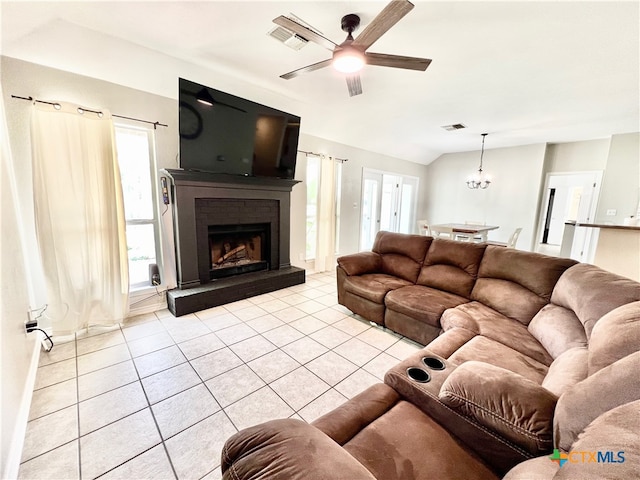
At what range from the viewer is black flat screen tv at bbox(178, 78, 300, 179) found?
8.81 ft

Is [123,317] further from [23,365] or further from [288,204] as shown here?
[288,204]

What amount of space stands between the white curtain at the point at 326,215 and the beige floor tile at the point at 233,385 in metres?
2.88

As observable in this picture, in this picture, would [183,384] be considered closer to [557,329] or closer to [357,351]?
[357,351]

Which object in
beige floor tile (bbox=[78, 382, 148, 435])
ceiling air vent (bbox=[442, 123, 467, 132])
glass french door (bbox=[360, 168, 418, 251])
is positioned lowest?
beige floor tile (bbox=[78, 382, 148, 435])

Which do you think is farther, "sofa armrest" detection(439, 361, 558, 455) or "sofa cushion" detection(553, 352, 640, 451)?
"sofa armrest" detection(439, 361, 558, 455)

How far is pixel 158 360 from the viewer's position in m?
2.13

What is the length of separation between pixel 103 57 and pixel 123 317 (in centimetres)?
251

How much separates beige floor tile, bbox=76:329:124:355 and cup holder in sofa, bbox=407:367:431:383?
2603 mm

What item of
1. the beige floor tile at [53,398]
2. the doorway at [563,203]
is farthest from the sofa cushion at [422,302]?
the doorway at [563,203]

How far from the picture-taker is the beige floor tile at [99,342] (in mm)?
2268

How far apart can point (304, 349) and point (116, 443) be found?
137cm

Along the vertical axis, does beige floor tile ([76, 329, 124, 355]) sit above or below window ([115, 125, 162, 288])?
below

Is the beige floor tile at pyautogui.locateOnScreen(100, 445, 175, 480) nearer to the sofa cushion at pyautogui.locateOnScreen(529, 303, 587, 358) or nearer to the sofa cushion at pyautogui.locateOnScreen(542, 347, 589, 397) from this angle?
the sofa cushion at pyautogui.locateOnScreen(542, 347, 589, 397)

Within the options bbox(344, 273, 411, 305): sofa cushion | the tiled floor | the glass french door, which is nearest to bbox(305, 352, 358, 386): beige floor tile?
the tiled floor
